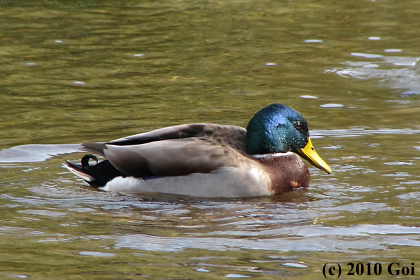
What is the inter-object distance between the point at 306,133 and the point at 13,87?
16.6 feet

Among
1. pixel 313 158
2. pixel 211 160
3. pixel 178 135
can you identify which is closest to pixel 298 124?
pixel 313 158

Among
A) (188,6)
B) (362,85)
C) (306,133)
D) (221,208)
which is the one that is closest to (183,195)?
(221,208)

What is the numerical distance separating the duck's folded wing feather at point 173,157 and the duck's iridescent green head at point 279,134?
0.28 metres

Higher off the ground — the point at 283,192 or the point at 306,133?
the point at 306,133

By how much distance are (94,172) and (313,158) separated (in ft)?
6.60

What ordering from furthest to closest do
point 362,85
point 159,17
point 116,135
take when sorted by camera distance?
point 159,17
point 362,85
point 116,135

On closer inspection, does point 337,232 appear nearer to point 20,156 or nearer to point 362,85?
point 20,156

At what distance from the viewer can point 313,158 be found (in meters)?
7.61

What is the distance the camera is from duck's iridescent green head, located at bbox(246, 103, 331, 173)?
Answer: 7.55 meters

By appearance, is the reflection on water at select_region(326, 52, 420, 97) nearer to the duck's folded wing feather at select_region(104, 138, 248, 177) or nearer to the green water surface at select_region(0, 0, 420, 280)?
the green water surface at select_region(0, 0, 420, 280)

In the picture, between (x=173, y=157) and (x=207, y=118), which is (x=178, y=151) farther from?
(x=207, y=118)

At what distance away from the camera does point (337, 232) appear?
6.09 m

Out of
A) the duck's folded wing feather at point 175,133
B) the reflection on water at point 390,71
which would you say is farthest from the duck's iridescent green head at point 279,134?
the reflection on water at point 390,71

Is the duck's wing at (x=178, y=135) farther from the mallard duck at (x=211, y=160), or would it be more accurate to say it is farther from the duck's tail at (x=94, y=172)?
the duck's tail at (x=94, y=172)
